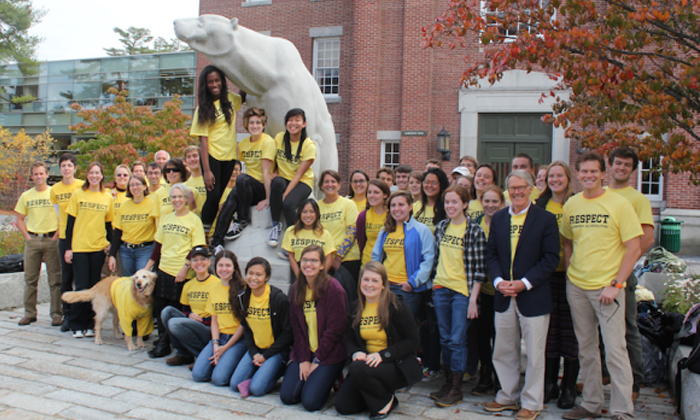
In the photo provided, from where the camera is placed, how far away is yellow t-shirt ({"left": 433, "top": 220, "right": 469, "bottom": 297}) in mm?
4418

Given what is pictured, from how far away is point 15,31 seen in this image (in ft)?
105

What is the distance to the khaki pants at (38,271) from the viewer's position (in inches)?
261

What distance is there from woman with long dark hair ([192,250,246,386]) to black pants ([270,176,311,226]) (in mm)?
814

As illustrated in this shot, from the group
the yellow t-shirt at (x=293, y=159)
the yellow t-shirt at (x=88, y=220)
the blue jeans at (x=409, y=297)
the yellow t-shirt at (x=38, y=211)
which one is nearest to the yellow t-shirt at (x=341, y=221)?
the yellow t-shirt at (x=293, y=159)

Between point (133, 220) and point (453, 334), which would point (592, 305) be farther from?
point (133, 220)

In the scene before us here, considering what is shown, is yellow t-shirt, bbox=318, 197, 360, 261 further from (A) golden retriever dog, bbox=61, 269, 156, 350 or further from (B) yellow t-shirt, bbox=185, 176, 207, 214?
(A) golden retriever dog, bbox=61, 269, 156, 350

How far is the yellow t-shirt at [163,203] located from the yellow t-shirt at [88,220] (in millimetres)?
832

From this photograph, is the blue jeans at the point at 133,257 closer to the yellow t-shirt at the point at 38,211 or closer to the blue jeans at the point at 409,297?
the yellow t-shirt at the point at 38,211

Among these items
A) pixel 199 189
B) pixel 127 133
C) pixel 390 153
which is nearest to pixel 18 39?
pixel 127 133

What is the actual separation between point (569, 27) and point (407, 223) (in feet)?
8.29

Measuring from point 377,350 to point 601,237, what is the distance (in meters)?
A: 1.92

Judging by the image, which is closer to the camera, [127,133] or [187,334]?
[187,334]

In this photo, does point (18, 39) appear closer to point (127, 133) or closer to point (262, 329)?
point (127, 133)

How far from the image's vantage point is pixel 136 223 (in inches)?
238
